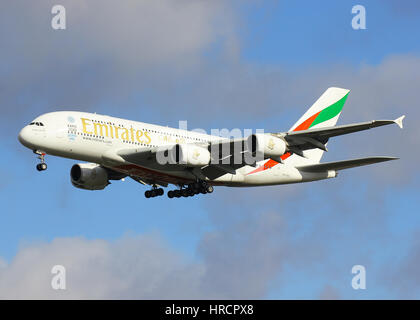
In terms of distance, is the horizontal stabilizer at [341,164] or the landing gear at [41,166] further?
the horizontal stabilizer at [341,164]

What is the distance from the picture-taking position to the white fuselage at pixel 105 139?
5031 centimetres

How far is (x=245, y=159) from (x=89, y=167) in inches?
445

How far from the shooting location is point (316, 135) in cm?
5000

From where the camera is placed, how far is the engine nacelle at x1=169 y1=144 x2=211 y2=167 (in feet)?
168

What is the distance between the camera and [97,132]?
168 feet

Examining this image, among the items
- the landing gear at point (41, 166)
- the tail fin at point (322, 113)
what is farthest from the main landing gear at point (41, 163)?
the tail fin at point (322, 113)

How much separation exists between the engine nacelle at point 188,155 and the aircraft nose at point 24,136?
8.39 meters

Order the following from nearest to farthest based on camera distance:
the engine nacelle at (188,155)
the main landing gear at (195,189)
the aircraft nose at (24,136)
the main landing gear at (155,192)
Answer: the aircraft nose at (24,136) < the engine nacelle at (188,155) < the main landing gear at (195,189) < the main landing gear at (155,192)

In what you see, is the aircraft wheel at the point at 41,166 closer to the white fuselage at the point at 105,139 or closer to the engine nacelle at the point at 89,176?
the white fuselage at the point at 105,139

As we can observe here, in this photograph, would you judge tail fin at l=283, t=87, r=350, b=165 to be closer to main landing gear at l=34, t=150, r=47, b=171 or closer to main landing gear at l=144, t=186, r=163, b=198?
main landing gear at l=144, t=186, r=163, b=198

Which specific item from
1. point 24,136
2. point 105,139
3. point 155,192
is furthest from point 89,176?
point 24,136

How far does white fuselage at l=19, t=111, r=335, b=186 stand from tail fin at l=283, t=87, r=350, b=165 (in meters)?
7.79

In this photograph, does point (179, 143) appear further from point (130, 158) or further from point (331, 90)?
point (331, 90)

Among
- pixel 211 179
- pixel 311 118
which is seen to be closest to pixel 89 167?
pixel 211 179
